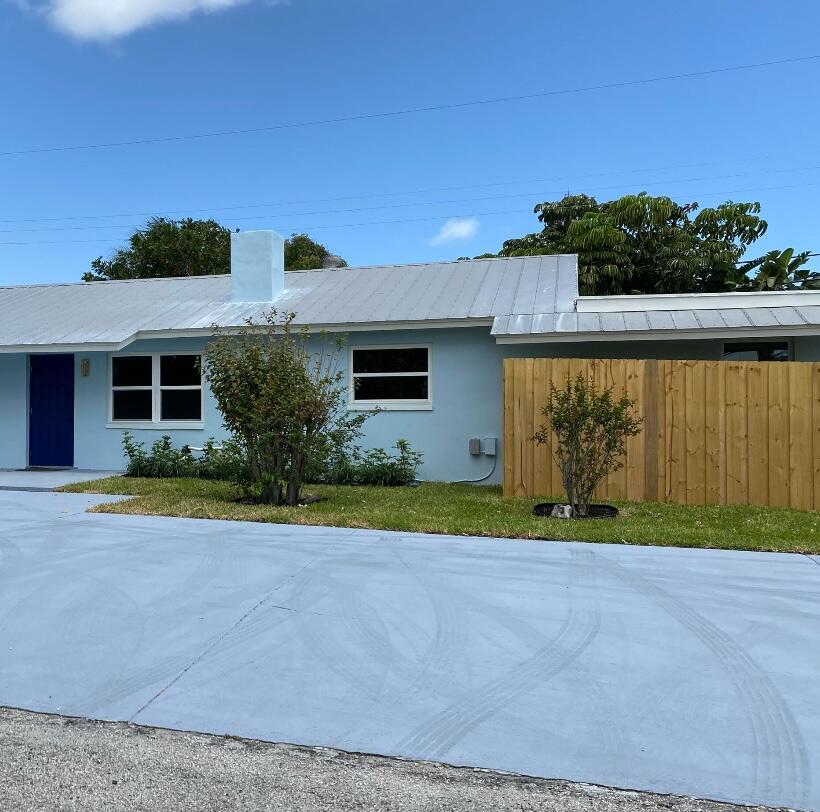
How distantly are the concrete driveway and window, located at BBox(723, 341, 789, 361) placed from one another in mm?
6024

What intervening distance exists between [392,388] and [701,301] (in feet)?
17.5

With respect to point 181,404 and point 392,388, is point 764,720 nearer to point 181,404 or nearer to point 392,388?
point 392,388

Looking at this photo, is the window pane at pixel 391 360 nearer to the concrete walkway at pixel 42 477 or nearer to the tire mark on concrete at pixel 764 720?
the concrete walkway at pixel 42 477

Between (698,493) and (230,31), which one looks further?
(230,31)

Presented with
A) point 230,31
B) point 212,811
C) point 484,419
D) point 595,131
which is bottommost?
point 212,811

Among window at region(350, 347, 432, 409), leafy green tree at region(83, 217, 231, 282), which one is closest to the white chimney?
window at region(350, 347, 432, 409)

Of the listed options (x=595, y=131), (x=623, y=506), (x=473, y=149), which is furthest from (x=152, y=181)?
(x=623, y=506)

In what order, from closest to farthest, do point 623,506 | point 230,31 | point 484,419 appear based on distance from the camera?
point 623,506 → point 484,419 → point 230,31

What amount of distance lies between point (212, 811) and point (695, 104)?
80.1 ft

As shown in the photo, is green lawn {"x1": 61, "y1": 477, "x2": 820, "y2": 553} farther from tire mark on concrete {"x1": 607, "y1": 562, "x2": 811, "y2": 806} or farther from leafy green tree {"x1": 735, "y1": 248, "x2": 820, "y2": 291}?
leafy green tree {"x1": 735, "y1": 248, "x2": 820, "y2": 291}

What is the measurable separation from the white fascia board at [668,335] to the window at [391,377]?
75.9 inches

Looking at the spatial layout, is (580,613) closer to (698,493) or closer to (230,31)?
(698,493)

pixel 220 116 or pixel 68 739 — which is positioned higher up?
pixel 220 116

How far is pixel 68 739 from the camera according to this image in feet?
11.6
